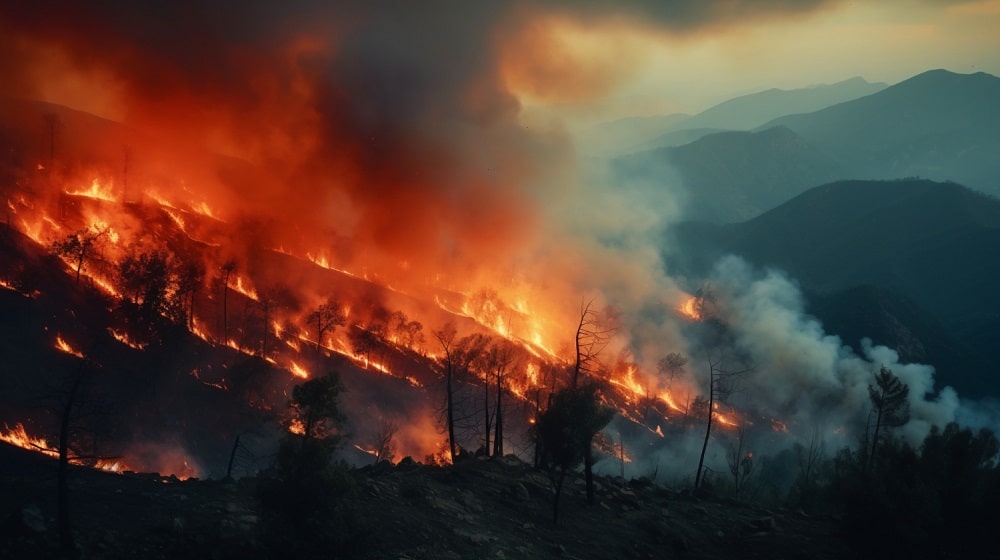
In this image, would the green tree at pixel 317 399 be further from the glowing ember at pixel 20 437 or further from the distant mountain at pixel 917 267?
the distant mountain at pixel 917 267

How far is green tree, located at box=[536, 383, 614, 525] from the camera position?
3138 cm

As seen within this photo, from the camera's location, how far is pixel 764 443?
314ft

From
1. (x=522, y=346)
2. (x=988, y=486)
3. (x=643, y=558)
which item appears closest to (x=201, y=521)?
(x=643, y=558)

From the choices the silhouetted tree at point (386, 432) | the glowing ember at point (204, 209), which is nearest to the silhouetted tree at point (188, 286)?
the silhouetted tree at point (386, 432)

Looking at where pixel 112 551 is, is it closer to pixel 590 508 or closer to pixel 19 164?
pixel 590 508

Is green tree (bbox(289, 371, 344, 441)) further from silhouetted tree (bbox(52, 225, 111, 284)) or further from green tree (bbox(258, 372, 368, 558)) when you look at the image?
silhouetted tree (bbox(52, 225, 111, 284))

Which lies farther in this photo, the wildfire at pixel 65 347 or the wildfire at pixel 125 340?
the wildfire at pixel 125 340

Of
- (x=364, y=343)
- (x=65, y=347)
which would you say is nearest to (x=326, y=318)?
(x=364, y=343)

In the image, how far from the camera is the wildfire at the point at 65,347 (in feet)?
221

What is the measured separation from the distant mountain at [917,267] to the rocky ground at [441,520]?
10342 centimetres

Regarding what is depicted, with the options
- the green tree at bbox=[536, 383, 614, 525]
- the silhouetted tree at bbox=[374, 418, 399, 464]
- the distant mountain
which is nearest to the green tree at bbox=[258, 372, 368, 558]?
the green tree at bbox=[536, 383, 614, 525]

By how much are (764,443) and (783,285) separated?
2668 inches

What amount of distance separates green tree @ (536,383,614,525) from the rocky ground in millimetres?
2810

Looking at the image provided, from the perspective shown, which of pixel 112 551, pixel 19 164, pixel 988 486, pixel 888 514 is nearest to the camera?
pixel 112 551
